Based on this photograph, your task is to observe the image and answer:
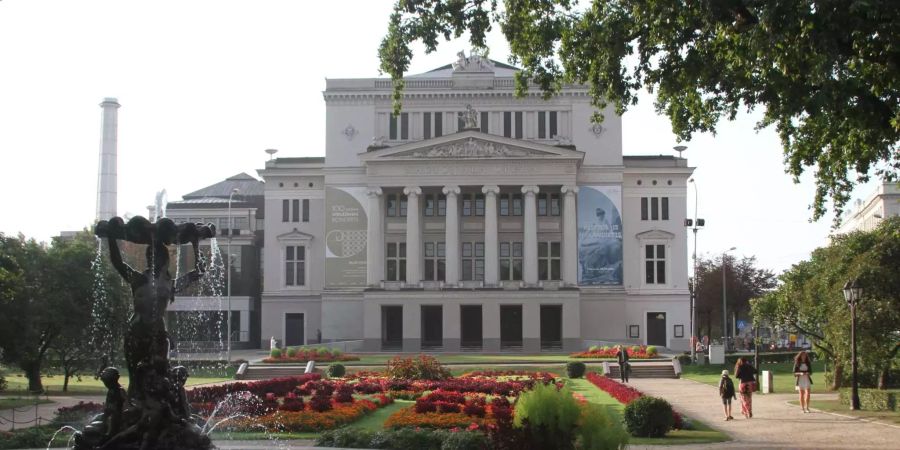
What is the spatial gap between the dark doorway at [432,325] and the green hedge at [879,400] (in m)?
46.3

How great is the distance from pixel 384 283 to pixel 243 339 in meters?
17.2

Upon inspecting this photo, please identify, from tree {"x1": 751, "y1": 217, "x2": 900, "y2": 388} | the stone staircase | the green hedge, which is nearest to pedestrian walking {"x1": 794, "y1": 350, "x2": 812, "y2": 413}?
the green hedge

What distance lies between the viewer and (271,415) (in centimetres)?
2467

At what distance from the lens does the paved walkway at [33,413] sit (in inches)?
1028

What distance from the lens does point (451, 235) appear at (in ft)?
235

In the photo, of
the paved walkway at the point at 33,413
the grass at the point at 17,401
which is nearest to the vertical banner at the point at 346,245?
the paved walkway at the point at 33,413

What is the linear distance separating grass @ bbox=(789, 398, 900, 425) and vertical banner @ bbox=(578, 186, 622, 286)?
38609 millimetres

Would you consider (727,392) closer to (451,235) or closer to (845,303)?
(845,303)

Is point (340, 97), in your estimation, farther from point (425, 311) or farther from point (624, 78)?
point (624, 78)

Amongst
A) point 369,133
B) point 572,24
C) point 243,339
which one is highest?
point 369,133

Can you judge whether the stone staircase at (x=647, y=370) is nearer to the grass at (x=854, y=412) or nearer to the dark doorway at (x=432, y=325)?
the grass at (x=854, y=412)

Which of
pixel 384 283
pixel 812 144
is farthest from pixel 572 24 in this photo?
pixel 384 283

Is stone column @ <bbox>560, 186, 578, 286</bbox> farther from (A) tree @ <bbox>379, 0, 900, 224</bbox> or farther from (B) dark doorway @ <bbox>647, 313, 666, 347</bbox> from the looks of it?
(A) tree @ <bbox>379, 0, 900, 224</bbox>

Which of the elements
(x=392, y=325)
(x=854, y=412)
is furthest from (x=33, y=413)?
(x=392, y=325)
